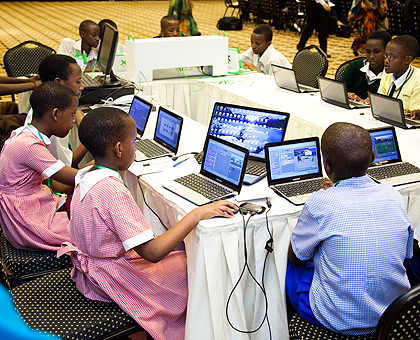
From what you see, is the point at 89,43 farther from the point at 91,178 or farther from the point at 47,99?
the point at 91,178

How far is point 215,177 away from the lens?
2.11 metres

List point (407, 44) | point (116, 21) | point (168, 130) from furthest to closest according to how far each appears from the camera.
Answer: point (116, 21)
point (407, 44)
point (168, 130)

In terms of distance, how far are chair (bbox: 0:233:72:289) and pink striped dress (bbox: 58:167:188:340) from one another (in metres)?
0.24

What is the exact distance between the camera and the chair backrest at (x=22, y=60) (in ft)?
14.6

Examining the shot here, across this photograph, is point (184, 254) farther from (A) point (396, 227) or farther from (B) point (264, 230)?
(A) point (396, 227)

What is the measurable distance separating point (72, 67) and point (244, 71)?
6.77 feet

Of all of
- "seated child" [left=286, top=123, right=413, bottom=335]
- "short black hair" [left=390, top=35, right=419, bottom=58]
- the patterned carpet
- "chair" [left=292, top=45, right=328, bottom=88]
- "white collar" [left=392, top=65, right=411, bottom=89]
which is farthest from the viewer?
the patterned carpet

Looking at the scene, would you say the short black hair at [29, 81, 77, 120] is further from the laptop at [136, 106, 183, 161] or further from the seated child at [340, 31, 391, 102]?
the seated child at [340, 31, 391, 102]

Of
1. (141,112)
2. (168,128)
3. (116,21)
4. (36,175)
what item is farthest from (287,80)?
(116,21)

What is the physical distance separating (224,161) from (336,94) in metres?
1.64

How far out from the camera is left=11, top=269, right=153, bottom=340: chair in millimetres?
1594

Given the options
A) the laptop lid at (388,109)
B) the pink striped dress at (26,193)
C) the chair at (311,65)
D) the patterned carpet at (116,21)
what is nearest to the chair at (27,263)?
the pink striped dress at (26,193)

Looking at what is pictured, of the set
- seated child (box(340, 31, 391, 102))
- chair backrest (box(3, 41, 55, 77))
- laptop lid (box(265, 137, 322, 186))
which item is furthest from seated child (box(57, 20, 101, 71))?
laptop lid (box(265, 137, 322, 186))

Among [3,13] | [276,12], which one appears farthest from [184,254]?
[3,13]
